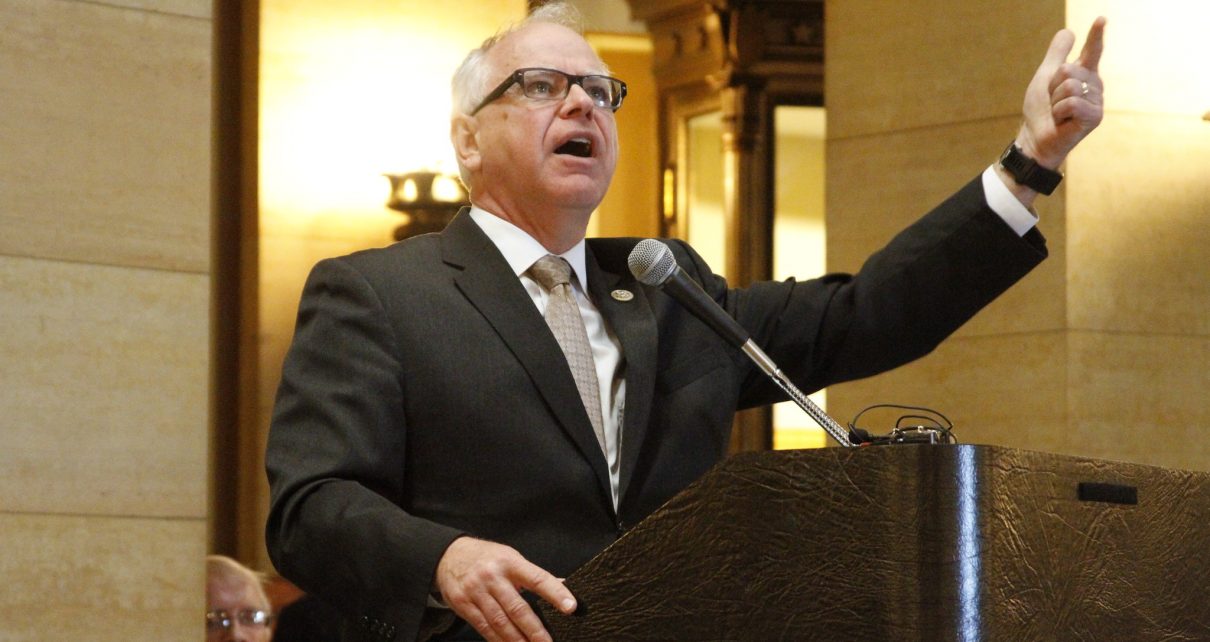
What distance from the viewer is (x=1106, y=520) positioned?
2018mm

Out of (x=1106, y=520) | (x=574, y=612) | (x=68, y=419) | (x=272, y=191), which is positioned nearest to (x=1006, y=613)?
(x=1106, y=520)

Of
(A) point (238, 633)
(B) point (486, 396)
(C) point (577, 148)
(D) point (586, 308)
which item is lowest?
(A) point (238, 633)

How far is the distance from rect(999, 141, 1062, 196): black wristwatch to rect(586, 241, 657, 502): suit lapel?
55cm

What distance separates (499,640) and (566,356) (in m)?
0.66

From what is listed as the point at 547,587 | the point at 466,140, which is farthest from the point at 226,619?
the point at 547,587

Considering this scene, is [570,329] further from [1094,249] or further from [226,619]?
[1094,249]

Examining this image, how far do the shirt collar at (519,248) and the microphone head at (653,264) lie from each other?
1.33 ft

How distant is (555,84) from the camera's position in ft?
9.29

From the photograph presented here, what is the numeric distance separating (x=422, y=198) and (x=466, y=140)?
13.8ft

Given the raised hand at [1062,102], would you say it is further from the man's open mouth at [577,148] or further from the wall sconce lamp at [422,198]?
the wall sconce lamp at [422,198]

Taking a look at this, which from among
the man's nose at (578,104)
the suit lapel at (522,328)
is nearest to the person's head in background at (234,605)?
the suit lapel at (522,328)

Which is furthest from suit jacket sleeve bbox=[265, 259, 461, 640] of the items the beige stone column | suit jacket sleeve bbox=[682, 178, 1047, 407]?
the beige stone column

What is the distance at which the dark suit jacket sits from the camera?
232cm

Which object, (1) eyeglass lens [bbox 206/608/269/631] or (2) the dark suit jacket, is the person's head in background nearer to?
(1) eyeglass lens [bbox 206/608/269/631]
